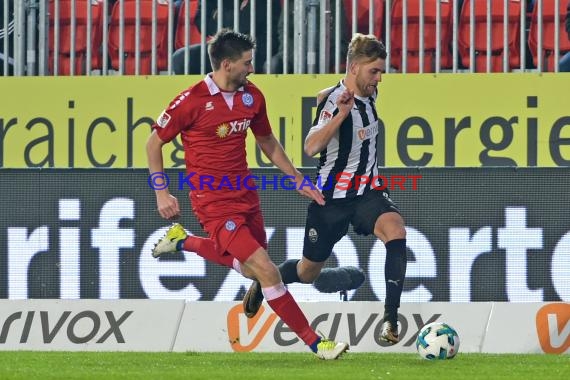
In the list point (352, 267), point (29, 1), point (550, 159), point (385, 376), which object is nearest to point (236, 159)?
point (385, 376)

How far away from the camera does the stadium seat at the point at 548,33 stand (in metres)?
12.1

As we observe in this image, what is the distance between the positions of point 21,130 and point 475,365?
509cm

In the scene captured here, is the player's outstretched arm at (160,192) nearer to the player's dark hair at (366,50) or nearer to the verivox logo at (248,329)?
the player's dark hair at (366,50)

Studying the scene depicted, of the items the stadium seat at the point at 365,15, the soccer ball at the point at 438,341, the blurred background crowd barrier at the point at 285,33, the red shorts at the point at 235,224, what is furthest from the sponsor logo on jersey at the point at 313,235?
the stadium seat at the point at 365,15

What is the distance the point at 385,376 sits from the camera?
7812 mm

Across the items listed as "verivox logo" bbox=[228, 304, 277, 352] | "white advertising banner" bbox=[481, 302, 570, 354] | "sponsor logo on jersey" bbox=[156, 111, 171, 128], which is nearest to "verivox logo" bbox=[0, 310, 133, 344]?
"verivox logo" bbox=[228, 304, 277, 352]

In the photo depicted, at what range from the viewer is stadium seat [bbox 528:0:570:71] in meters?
12.1

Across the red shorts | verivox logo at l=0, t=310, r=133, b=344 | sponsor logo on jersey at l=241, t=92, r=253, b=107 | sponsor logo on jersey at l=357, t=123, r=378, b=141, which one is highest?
sponsor logo on jersey at l=241, t=92, r=253, b=107

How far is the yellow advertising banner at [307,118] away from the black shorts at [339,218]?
212 centimetres

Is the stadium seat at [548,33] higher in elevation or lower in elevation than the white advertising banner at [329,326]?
higher

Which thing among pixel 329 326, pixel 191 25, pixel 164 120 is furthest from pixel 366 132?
pixel 191 25

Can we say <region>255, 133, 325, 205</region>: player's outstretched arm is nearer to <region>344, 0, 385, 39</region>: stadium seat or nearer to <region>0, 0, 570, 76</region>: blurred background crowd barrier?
<region>0, 0, 570, 76</region>: blurred background crowd barrier

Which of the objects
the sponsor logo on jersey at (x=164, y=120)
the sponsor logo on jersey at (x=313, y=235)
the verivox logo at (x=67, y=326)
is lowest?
the verivox logo at (x=67, y=326)

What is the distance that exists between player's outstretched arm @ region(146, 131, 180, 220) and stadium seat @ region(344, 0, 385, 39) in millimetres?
3913
